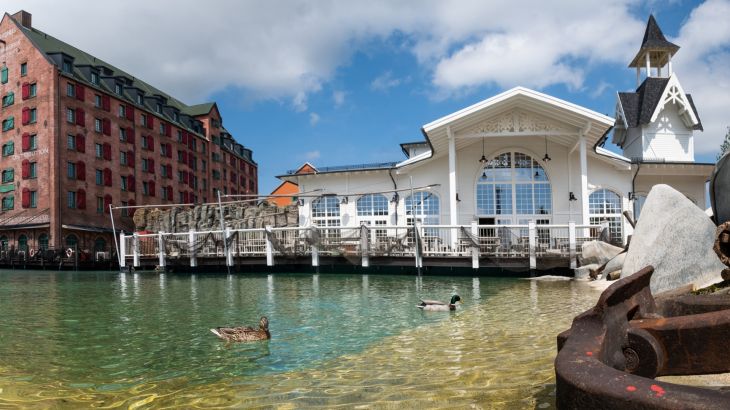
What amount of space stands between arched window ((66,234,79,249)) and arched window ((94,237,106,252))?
196cm

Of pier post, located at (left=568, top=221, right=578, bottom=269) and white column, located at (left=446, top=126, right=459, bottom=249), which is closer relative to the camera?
pier post, located at (left=568, top=221, right=578, bottom=269)

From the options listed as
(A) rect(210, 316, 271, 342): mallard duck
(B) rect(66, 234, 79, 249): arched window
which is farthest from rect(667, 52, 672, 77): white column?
(B) rect(66, 234, 79, 249): arched window

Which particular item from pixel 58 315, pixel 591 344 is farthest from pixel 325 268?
pixel 591 344

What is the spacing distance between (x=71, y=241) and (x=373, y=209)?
2882 centimetres

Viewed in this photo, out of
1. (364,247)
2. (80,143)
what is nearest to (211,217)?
(80,143)

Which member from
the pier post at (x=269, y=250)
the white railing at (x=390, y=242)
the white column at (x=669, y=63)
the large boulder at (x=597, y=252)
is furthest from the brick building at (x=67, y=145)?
the white column at (x=669, y=63)

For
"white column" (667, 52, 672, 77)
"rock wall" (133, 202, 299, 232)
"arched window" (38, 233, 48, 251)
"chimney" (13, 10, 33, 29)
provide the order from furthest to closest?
1. "chimney" (13, 10, 33, 29)
2. "arched window" (38, 233, 48, 251)
3. "rock wall" (133, 202, 299, 232)
4. "white column" (667, 52, 672, 77)

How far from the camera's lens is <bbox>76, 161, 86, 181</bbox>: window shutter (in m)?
45.1

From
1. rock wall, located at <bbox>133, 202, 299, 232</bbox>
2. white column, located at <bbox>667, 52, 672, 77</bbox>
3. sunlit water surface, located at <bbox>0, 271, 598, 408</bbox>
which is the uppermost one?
white column, located at <bbox>667, 52, 672, 77</bbox>

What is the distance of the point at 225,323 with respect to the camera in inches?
365

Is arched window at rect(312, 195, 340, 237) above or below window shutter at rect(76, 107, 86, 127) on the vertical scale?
below

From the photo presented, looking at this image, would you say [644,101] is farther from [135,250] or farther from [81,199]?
[81,199]

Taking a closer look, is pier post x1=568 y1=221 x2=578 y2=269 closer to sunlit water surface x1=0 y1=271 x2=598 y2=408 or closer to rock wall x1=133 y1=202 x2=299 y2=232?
sunlit water surface x1=0 y1=271 x2=598 y2=408

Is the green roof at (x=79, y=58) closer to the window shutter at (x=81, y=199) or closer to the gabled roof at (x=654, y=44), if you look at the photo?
the window shutter at (x=81, y=199)
